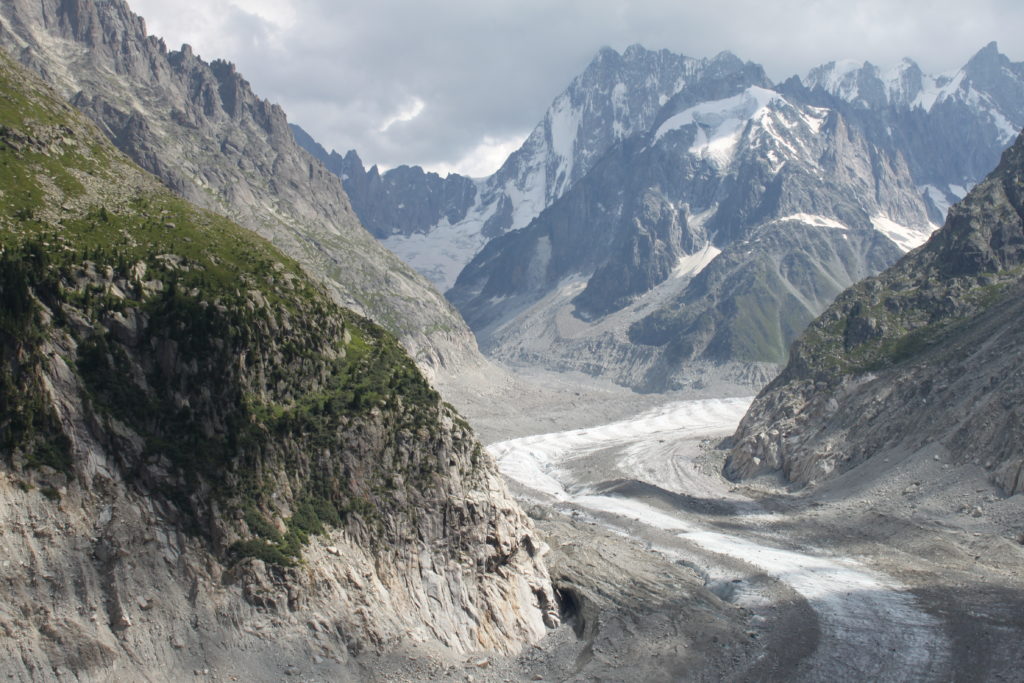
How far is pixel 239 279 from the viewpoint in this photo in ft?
204

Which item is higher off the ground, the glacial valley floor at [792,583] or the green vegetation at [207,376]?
the green vegetation at [207,376]

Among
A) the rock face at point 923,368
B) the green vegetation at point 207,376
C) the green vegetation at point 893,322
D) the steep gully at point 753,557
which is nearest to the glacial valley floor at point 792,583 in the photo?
the steep gully at point 753,557

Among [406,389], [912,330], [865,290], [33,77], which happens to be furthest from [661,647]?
[865,290]

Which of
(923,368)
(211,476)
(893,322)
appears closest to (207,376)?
(211,476)

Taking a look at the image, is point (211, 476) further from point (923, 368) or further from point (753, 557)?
point (923, 368)

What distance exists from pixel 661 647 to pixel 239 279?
119 feet

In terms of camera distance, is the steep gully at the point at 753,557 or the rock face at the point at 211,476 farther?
the steep gully at the point at 753,557

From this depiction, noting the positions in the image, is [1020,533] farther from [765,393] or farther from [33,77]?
[33,77]

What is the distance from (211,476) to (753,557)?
59679 mm

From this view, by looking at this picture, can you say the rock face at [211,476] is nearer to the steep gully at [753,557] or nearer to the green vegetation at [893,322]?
the steep gully at [753,557]

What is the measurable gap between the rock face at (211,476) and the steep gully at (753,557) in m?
21.3

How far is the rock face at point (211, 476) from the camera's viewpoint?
45.6 m

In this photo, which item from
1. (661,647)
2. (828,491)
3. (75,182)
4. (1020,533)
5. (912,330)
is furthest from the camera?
(912,330)

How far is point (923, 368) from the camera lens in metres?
138
